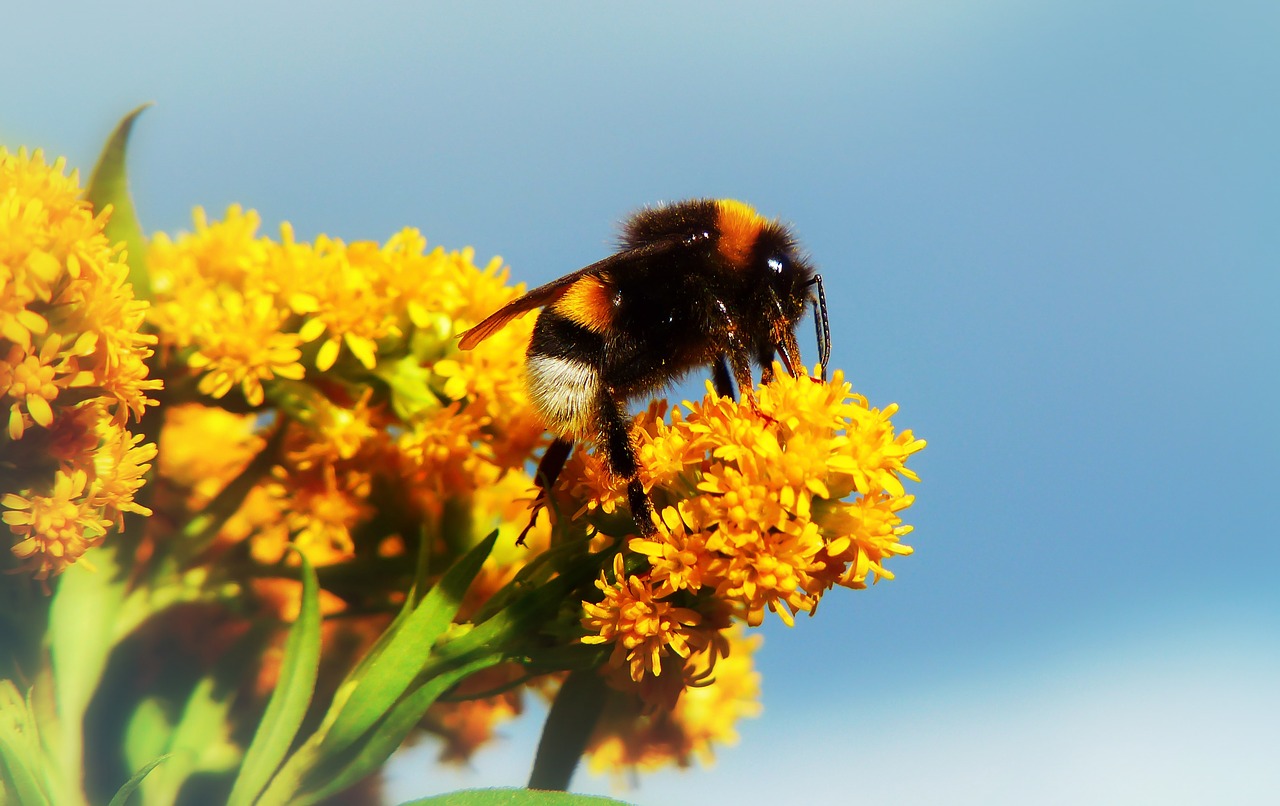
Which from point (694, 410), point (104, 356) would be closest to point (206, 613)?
point (104, 356)

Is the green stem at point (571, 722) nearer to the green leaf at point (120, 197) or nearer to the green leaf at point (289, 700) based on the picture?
the green leaf at point (289, 700)

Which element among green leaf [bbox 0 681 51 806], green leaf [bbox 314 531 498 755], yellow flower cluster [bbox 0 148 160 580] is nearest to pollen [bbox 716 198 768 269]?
green leaf [bbox 314 531 498 755]

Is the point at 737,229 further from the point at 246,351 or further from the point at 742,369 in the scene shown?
the point at 246,351

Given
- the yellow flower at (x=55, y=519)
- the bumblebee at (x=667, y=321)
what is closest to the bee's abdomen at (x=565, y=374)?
the bumblebee at (x=667, y=321)

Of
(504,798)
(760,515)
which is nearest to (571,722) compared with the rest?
(504,798)

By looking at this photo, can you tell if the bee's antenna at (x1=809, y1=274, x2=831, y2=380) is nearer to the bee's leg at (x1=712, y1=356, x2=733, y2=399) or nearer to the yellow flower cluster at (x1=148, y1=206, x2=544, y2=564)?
the bee's leg at (x1=712, y1=356, x2=733, y2=399)

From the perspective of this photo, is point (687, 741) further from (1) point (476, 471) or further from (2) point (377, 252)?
(2) point (377, 252)
